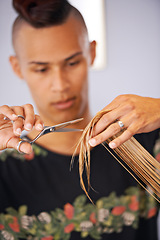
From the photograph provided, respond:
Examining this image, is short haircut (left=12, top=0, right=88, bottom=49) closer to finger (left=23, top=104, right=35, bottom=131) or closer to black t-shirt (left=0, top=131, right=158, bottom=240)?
finger (left=23, top=104, right=35, bottom=131)

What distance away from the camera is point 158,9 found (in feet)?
2.94

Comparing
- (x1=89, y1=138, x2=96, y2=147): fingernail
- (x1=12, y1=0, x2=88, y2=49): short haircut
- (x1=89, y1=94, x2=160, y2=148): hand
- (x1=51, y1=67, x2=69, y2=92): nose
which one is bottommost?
(x1=89, y1=138, x2=96, y2=147): fingernail

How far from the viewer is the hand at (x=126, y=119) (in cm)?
66

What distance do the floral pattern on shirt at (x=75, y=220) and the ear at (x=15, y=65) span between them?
1.72 ft

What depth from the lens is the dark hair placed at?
747 millimetres

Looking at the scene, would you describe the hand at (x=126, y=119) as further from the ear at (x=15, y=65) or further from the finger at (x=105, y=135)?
the ear at (x=15, y=65)

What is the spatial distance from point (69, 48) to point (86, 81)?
0.46ft

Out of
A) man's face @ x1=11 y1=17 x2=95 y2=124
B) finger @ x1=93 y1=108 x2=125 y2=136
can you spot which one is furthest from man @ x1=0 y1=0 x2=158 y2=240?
finger @ x1=93 y1=108 x2=125 y2=136

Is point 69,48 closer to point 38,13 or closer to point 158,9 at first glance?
point 38,13

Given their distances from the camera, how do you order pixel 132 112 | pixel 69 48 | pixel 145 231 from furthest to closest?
pixel 145 231 < pixel 69 48 < pixel 132 112

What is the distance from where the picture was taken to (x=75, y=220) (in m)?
0.99

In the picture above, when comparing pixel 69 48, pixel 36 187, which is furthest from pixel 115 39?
pixel 36 187

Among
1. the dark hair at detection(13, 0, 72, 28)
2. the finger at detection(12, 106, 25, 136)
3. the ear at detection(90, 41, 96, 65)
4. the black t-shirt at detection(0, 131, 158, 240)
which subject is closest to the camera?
the finger at detection(12, 106, 25, 136)

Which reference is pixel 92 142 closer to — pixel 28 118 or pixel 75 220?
pixel 28 118
